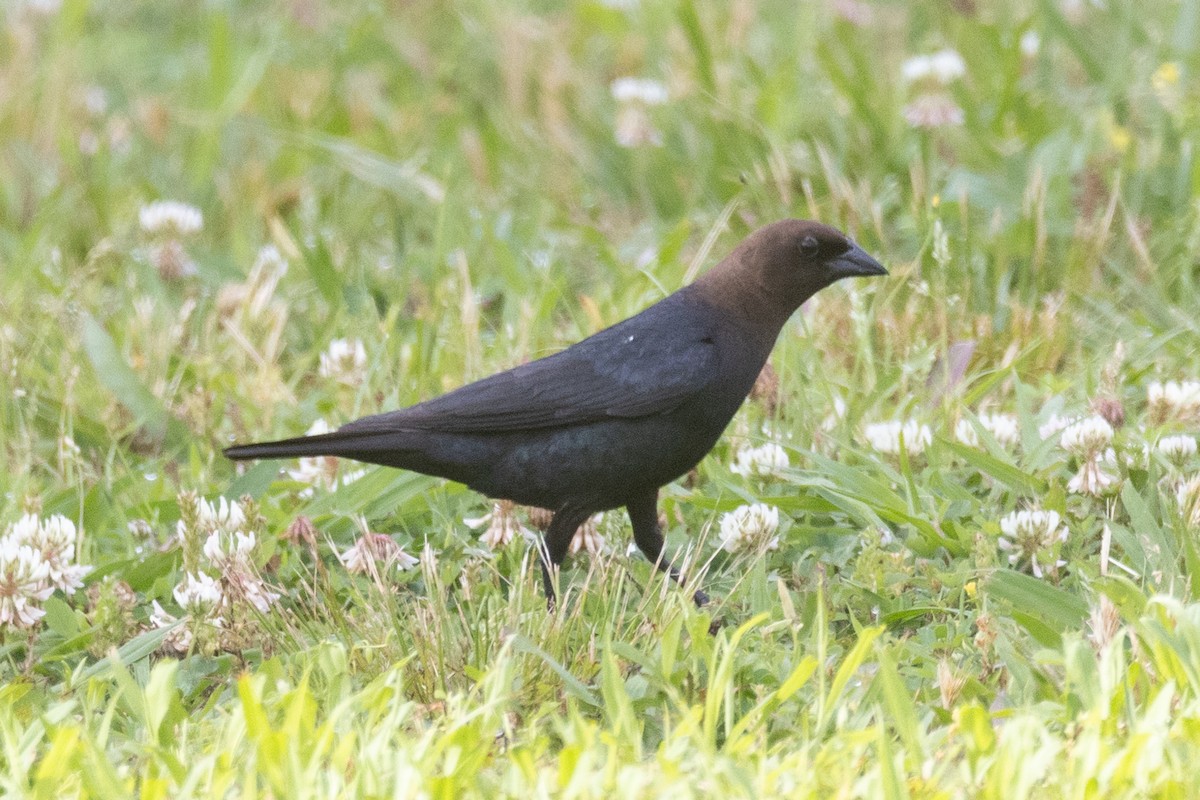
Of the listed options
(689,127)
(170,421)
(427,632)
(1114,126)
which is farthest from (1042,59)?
(427,632)

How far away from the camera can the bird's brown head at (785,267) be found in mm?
4262

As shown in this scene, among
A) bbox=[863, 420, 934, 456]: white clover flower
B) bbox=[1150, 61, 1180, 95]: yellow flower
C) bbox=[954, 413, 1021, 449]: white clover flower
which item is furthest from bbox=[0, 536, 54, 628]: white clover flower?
bbox=[1150, 61, 1180, 95]: yellow flower

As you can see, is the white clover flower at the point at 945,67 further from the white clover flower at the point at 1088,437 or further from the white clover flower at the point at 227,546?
the white clover flower at the point at 227,546

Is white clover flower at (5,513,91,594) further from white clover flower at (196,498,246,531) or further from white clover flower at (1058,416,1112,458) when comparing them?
white clover flower at (1058,416,1112,458)

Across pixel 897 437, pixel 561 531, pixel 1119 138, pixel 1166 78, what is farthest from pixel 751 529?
pixel 1166 78

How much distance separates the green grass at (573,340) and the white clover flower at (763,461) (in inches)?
1.9

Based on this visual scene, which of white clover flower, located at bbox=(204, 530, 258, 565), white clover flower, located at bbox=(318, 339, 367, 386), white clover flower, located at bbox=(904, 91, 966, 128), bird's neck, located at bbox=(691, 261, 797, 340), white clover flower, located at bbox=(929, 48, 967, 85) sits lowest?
white clover flower, located at bbox=(204, 530, 258, 565)

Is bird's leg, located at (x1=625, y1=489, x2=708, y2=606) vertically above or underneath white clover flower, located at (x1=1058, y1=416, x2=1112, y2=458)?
underneath

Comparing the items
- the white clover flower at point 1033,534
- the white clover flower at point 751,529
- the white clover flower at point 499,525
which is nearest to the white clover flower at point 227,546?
the white clover flower at point 499,525

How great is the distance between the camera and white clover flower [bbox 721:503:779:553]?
383cm

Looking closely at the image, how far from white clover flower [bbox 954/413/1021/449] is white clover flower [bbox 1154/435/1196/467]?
1.30ft

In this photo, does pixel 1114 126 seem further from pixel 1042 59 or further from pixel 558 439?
pixel 558 439

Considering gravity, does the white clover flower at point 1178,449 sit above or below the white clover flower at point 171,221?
below

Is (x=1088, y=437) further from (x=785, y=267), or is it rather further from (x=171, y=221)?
(x=171, y=221)
